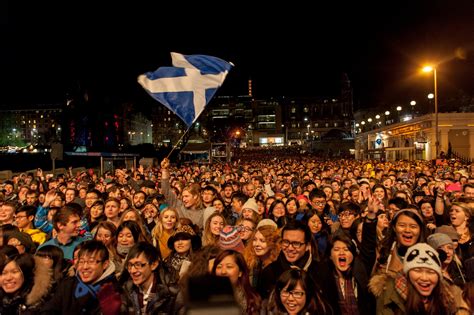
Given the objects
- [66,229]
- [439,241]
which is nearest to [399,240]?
[439,241]

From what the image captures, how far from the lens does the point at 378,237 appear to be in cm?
520

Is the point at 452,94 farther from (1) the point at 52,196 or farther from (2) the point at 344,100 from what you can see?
(2) the point at 344,100

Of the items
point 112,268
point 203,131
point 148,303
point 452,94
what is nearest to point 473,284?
point 148,303

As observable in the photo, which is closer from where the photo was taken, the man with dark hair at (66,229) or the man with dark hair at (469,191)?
the man with dark hair at (66,229)

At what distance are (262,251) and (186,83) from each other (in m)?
5.37

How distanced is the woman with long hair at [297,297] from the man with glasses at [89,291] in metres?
1.31

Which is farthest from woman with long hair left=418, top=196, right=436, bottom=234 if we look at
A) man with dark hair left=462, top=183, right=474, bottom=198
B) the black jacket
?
the black jacket

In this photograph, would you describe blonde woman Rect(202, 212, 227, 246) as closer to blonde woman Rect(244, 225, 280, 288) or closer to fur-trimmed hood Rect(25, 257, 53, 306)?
blonde woman Rect(244, 225, 280, 288)

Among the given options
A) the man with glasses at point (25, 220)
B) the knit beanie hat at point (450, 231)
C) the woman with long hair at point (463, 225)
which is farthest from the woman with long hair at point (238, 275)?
the man with glasses at point (25, 220)

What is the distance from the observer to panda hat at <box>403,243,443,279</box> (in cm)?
332

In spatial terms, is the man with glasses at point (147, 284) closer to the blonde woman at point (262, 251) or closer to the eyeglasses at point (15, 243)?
the blonde woman at point (262, 251)

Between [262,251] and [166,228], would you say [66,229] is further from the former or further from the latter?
[262,251]

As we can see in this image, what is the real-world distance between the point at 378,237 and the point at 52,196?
621 cm

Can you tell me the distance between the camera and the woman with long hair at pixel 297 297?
333cm
